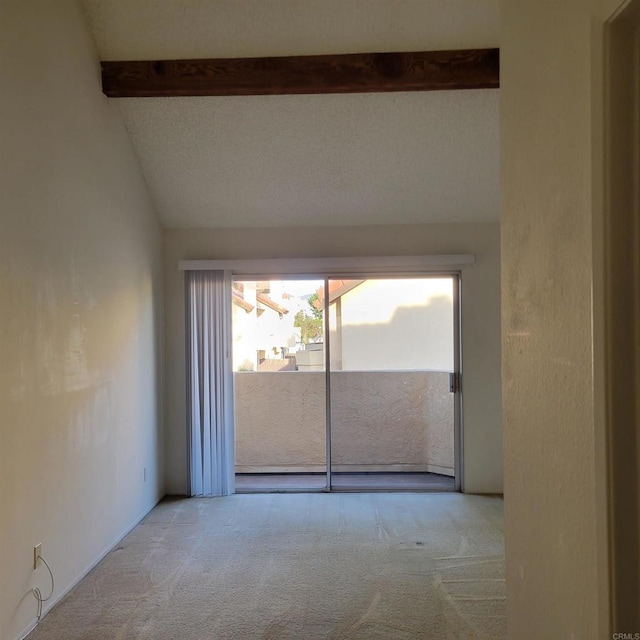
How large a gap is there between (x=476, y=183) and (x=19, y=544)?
3.93 meters

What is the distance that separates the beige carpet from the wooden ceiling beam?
302 cm

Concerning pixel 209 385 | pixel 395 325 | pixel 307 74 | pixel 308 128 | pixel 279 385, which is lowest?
pixel 279 385

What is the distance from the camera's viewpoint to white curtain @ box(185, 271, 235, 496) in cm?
446

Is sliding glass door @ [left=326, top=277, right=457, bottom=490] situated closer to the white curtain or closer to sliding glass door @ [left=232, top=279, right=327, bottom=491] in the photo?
sliding glass door @ [left=232, top=279, right=327, bottom=491]

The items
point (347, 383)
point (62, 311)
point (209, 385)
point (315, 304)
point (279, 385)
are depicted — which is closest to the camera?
point (62, 311)

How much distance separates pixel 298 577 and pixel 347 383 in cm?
227

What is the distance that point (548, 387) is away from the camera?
1092 mm

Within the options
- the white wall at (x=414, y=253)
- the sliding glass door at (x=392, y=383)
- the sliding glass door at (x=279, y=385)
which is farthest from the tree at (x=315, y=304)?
the white wall at (x=414, y=253)

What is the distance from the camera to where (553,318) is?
107 centimetres

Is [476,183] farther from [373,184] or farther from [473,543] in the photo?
[473,543]

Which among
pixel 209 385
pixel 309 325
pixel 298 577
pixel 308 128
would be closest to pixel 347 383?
pixel 309 325

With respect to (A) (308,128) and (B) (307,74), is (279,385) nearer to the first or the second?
(A) (308,128)

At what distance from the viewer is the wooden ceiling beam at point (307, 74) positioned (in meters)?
3.10

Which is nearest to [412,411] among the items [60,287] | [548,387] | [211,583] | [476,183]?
[476,183]
